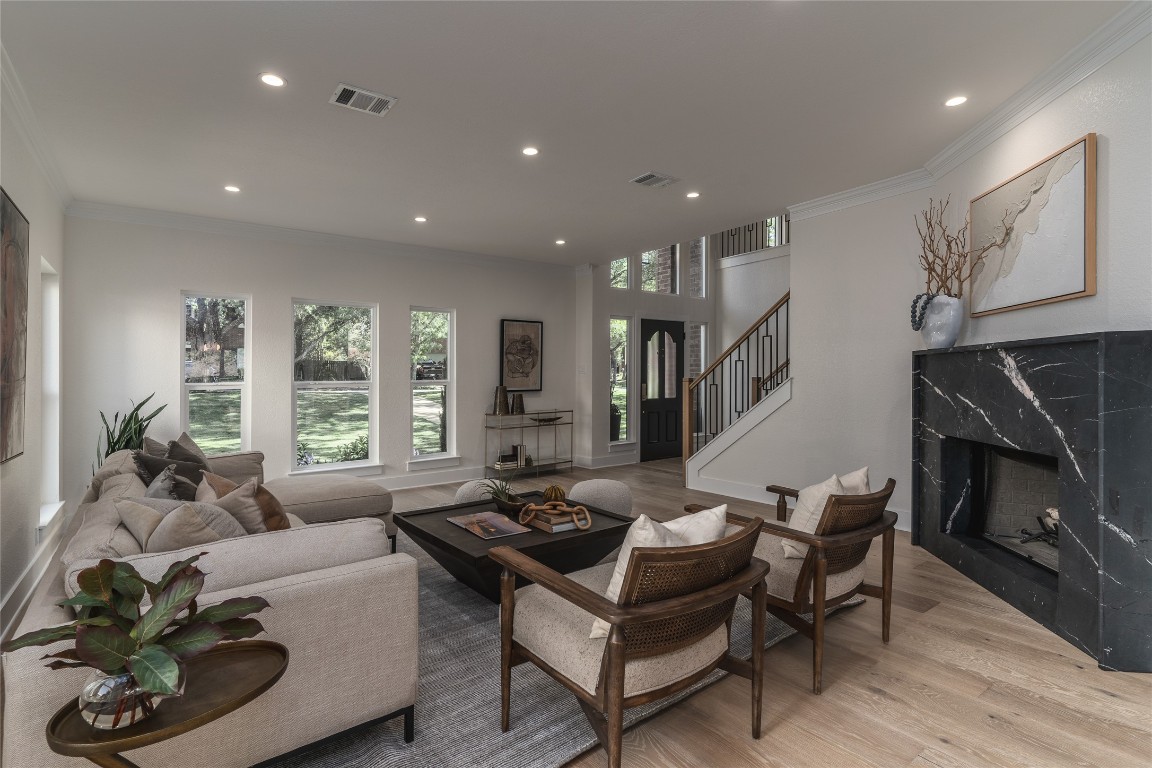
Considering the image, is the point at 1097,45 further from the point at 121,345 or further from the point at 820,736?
the point at 121,345

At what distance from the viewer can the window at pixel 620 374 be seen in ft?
26.7

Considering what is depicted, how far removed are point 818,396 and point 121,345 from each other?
19.6 ft

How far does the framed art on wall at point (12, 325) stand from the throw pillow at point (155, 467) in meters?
0.53

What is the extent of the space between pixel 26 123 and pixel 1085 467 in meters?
5.61

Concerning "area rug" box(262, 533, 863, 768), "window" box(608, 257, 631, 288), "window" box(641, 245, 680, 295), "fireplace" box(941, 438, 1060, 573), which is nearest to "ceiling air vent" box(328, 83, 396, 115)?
"area rug" box(262, 533, 863, 768)

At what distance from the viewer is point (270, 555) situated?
6.00ft

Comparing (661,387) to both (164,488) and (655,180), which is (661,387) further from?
(164,488)

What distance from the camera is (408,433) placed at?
6484 mm

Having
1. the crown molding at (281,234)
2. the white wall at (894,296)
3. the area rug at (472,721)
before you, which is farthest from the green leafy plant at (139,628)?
the crown molding at (281,234)

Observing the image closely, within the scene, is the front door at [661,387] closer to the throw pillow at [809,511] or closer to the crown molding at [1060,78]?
the crown molding at [1060,78]

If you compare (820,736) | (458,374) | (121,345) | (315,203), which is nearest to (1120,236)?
(820,736)

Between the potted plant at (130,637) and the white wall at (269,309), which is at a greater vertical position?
the white wall at (269,309)

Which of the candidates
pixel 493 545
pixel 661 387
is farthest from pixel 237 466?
pixel 661 387

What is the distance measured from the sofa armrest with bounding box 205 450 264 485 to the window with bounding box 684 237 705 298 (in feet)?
21.3
